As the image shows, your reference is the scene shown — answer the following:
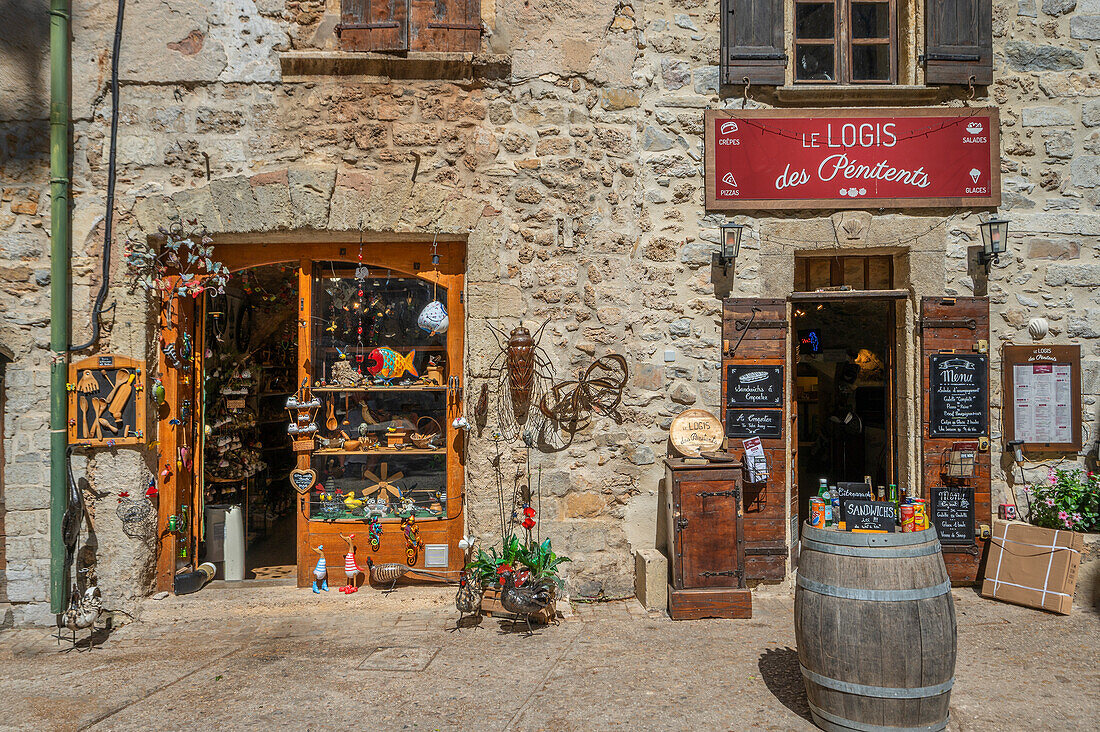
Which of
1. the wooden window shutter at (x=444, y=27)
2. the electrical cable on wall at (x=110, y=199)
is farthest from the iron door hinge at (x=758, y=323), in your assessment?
the electrical cable on wall at (x=110, y=199)

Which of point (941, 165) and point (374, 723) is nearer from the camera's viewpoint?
point (374, 723)

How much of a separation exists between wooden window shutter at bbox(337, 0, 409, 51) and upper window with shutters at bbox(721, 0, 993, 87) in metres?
2.25

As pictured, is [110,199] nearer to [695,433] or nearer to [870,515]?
[695,433]

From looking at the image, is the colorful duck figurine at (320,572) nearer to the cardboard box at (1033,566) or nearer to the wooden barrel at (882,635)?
the wooden barrel at (882,635)

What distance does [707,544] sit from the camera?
420cm

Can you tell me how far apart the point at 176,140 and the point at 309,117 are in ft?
2.92

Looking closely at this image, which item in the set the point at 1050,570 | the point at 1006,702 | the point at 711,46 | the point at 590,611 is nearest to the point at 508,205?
the point at 711,46

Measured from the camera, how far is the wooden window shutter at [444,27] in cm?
462

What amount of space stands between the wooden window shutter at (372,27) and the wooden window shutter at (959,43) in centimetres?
370

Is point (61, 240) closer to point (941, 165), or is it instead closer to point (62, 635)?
point (62, 635)

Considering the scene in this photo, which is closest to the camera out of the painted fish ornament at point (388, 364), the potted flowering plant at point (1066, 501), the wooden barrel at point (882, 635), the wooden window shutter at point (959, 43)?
the wooden barrel at point (882, 635)

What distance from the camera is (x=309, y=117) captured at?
14.9ft

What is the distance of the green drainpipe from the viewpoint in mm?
4195

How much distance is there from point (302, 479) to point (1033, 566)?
4.98 metres
